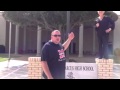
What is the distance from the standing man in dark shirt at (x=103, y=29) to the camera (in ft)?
28.7

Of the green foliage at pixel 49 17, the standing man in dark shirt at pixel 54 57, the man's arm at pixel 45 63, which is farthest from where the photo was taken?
the green foliage at pixel 49 17

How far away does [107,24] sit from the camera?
8766mm

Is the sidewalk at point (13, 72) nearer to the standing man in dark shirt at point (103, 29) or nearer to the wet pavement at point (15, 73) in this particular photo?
the wet pavement at point (15, 73)

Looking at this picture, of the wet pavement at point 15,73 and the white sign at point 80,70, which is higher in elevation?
the white sign at point 80,70

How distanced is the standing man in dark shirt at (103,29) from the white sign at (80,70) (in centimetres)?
55

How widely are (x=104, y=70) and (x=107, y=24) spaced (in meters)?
1.55

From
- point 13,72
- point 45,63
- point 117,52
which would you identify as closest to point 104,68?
point 45,63

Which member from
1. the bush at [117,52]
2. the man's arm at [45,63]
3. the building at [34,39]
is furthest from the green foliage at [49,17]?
the building at [34,39]

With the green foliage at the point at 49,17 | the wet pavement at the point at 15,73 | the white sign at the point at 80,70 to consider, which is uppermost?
the green foliage at the point at 49,17

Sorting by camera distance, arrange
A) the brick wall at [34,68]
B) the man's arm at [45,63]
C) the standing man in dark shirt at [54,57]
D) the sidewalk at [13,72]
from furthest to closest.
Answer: the sidewalk at [13,72]
the brick wall at [34,68]
the standing man in dark shirt at [54,57]
the man's arm at [45,63]

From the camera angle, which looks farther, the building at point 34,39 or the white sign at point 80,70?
the building at point 34,39

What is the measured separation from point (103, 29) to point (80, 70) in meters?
1.56

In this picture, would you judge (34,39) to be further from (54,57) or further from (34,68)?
(54,57)
